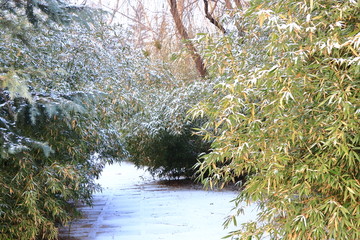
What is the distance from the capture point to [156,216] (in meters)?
5.58

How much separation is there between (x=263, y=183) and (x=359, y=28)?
42.5 inches

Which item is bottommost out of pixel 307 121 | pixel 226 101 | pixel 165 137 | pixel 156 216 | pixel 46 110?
pixel 156 216

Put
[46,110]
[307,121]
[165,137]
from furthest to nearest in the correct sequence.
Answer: [165,137], [46,110], [307,121]

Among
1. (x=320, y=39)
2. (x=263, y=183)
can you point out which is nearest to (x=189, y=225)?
(x=263, y=183)

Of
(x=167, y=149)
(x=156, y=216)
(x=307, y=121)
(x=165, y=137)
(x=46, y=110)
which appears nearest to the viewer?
(x=307, y=121)

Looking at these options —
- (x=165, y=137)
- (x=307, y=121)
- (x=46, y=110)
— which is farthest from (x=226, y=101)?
(x=165, y=137)

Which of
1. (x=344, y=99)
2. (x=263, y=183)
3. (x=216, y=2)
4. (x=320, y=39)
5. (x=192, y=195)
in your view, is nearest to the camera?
(x=344, y=99)

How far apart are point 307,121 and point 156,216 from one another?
363 cm

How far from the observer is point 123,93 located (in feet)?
15.3

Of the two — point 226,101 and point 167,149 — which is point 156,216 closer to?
point 167,149

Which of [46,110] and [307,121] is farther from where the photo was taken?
[46,110]

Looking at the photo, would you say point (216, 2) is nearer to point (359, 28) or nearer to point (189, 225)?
point (189, 225)

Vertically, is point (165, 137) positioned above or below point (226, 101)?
above

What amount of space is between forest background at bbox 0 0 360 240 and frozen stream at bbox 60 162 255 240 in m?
0.51
